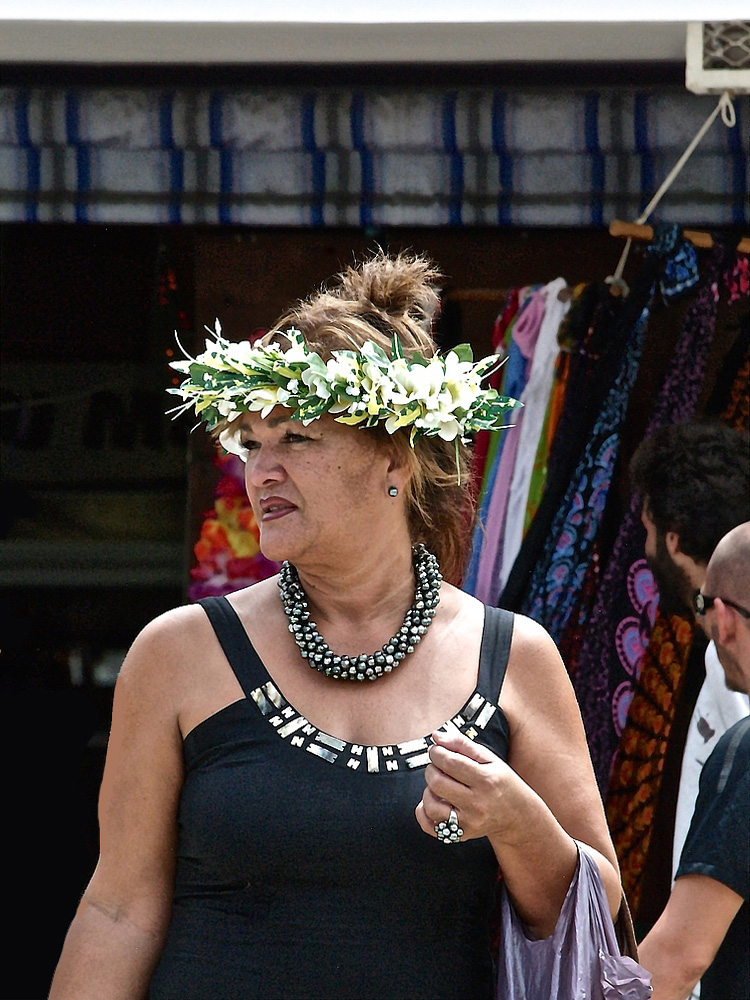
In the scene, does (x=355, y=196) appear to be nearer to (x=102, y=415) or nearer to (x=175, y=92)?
(x=175, y=92)

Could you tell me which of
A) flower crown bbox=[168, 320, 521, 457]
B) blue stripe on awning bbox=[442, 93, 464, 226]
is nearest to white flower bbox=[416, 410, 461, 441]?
flower crown bbox=[168, 320, 521, 457]

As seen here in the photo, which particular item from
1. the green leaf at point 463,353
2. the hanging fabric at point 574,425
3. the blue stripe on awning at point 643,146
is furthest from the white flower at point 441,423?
the blue stripe on awning at point 643,146

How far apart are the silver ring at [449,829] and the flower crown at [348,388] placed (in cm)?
58

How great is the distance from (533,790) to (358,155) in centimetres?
184

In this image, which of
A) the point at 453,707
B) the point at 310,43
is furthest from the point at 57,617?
the point at 453,707

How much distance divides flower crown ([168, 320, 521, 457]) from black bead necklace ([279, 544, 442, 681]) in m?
0.22

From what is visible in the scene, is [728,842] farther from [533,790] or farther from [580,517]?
[580,517]

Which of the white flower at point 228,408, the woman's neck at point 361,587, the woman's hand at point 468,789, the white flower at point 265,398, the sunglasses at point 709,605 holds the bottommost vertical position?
the woman's hand at point 468,789

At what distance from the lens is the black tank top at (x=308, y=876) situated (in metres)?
1.83

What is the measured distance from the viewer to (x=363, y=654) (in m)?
2.03

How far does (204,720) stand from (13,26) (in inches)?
66.1

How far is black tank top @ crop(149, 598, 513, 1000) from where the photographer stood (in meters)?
1.83

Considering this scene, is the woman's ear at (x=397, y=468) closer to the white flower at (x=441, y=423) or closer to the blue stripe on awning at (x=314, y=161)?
the white flower at (x=441, y=423)

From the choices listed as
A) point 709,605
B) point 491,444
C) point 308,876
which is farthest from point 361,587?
point 491,444
